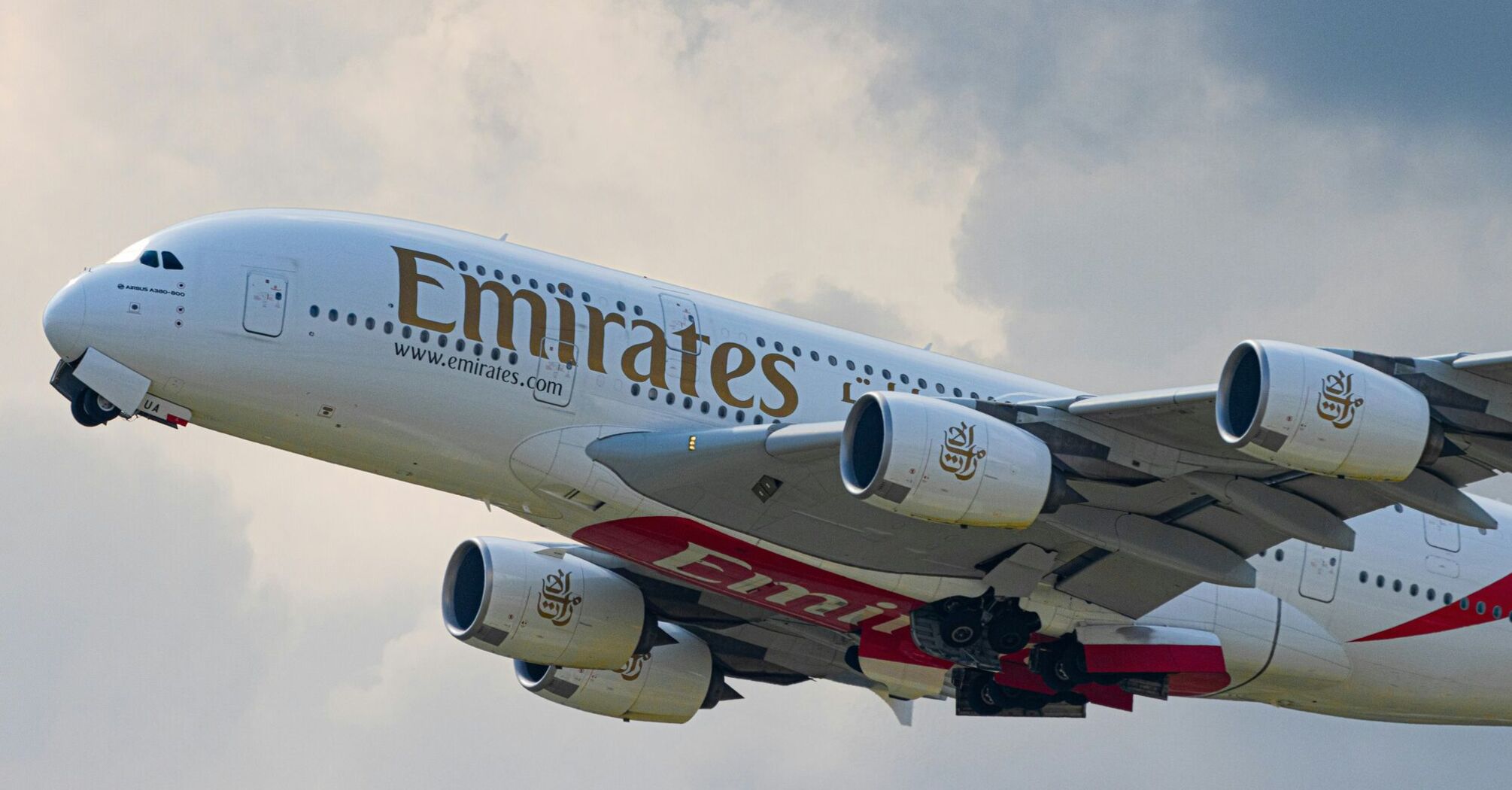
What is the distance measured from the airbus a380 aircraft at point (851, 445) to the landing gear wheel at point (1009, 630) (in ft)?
0.15

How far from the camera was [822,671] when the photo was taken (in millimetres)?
35906

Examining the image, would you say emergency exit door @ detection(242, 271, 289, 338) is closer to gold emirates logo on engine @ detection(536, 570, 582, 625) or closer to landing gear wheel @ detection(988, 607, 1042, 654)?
gold emirates logo on engine @ detection(536, 570, 582, 625)

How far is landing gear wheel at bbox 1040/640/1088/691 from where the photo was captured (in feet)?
102

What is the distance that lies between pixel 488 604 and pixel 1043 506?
11.3 m

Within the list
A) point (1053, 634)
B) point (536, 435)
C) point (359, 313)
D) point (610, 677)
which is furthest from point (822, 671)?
point (359, 313)

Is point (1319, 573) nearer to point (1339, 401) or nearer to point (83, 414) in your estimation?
point (1339, 401)

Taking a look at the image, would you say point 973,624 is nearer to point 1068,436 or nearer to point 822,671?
point 1068,436

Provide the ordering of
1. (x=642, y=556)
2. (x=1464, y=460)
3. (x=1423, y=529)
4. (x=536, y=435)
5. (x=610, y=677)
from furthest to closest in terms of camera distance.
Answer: (x=610, y=677) → (x=1423, y=529) → (x=642, y=556) → (x=536, y=435) → (x=1464, y=460)

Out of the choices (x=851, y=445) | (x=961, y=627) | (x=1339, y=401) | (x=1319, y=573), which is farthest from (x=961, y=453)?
(x=1319, y=573)

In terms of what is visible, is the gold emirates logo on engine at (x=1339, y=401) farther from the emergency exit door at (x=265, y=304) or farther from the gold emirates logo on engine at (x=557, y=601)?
the gold emirates logo on engine at (x=557, y=601)

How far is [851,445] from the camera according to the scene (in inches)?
1013

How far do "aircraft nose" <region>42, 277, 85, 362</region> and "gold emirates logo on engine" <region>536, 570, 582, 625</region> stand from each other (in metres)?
9.84

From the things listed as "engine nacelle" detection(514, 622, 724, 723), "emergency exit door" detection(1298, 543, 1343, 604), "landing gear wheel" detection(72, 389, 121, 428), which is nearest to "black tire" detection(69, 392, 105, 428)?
"landing gear wheel" detection(72, 389, 121, 428)

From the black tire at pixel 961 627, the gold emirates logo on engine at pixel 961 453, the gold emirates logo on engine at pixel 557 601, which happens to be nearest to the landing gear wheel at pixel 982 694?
the black tire at pixel 961 627
